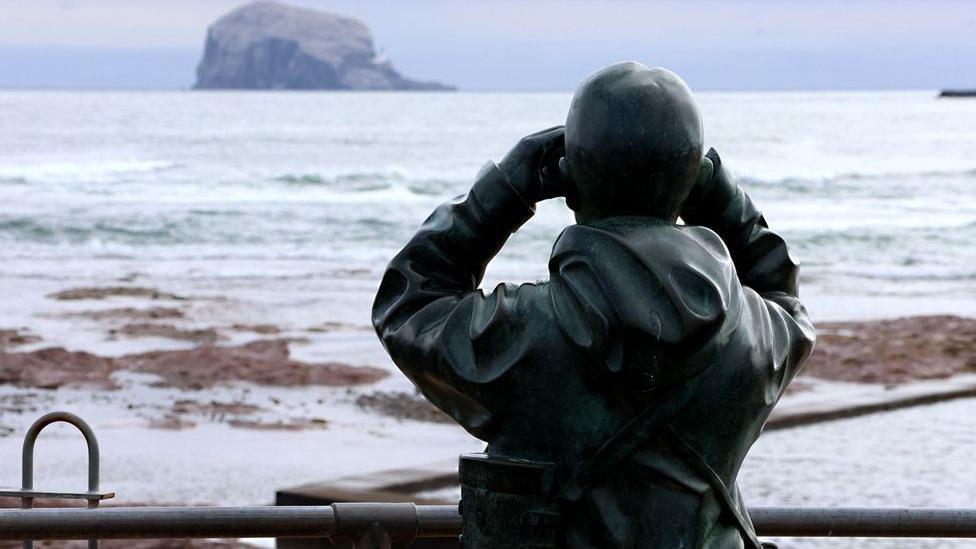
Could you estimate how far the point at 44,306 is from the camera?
64.3ft

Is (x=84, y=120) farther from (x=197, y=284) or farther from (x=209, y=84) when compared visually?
(x=209, y=84)

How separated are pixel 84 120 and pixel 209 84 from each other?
304 feet

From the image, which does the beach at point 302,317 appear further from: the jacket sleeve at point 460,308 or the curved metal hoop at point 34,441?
the jacket sleeve at point 460,308

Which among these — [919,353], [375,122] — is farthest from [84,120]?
[919,353]

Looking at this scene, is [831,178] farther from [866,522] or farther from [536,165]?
[536,165]

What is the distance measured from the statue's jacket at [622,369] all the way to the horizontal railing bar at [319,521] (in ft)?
2.66

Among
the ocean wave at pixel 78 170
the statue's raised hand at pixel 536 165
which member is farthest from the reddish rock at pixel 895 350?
the ocean wave at pixel 78 170

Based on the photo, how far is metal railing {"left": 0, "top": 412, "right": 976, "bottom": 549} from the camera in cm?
291

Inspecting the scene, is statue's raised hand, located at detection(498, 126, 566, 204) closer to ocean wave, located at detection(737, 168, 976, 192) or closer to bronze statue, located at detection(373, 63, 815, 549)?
bronze statue, located at detection(373, 63, 815, 549)

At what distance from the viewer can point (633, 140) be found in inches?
82.9

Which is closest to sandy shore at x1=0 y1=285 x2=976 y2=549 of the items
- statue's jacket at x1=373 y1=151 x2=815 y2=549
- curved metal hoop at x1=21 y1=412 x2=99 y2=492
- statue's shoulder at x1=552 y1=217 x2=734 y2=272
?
curved metal hoop at x1=21 y1=412 x2=99 y2=492

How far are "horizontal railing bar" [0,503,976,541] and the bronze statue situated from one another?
0.80m

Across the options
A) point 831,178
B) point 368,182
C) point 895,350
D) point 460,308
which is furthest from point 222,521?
point 831,178

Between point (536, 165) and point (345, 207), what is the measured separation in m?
36.2
